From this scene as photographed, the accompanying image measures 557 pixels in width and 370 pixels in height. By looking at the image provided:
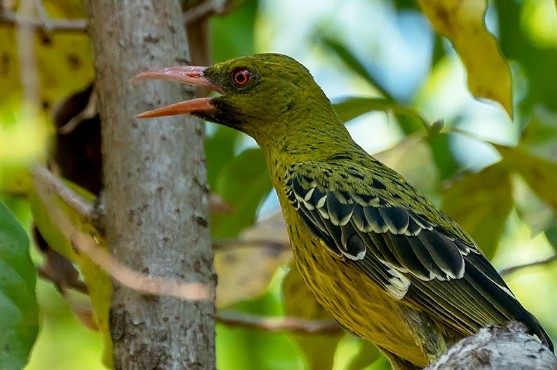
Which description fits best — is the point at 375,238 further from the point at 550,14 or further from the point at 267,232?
the point at 550,14

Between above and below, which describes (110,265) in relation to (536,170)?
below

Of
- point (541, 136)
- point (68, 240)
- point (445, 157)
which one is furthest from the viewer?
point (445, 157)

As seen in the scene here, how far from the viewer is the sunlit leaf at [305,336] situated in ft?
14.3

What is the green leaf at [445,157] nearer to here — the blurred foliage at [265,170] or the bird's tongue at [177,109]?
the blurred foliage at [265,170]

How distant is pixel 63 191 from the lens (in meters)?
3.54

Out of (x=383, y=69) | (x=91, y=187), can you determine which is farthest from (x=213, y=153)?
(x=383, y=69)

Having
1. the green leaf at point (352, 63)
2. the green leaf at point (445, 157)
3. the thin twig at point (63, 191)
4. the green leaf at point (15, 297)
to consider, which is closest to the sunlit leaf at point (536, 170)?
the thin twig at point (63, 191)

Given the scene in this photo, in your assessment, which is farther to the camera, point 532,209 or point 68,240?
point 532,209

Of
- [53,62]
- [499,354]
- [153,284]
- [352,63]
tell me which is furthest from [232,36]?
[499,354]

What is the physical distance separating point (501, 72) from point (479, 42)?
0.44 ft

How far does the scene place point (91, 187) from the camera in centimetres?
463

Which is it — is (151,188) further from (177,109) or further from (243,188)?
(243,188)

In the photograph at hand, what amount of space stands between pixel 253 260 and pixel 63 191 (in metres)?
1.27

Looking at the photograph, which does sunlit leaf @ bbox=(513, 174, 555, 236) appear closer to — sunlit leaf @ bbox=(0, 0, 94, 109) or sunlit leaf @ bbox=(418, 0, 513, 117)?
sunlit leaf @ bbox=(418, 0, 513, 117)
